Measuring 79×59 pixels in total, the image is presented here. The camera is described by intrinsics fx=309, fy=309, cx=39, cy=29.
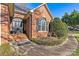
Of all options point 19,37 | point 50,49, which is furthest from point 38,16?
point 50,49

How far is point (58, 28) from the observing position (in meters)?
6.50

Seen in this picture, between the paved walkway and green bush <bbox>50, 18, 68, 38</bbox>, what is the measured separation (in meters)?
0.18

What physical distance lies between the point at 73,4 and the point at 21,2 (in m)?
1.06

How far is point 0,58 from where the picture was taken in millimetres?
6137

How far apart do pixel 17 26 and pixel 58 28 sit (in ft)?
2.83

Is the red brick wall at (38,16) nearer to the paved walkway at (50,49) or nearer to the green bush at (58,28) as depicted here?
the green bush at (58,28)

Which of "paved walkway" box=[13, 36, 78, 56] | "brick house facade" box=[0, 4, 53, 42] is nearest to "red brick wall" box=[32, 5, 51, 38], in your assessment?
"brick house facade" box=[0, 4, 53, 42]

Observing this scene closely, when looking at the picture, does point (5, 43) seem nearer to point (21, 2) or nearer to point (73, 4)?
point (21, 2)

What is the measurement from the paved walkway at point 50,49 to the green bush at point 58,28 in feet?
0.58

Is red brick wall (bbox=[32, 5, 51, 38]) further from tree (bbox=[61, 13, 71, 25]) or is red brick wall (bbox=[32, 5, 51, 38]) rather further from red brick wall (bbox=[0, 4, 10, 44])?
red brick wall (bbox=[0, 4, 10, 44])

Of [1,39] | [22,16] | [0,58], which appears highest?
[22,16]

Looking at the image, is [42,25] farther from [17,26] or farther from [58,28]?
[17,26]

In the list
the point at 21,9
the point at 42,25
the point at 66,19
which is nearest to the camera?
the point at 66,19

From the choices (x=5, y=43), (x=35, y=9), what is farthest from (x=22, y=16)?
(x=5, y=43)
